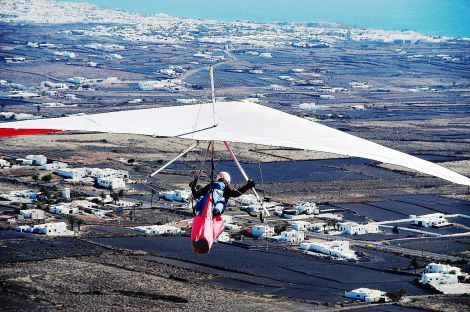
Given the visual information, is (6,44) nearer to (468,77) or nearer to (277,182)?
(468,77)

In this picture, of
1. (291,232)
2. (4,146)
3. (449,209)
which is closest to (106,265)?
(291,232)

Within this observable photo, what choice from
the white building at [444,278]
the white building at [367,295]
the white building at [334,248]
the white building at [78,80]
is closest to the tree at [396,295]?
the white building at [367,295]

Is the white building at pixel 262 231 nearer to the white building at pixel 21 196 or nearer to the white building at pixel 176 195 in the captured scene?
the white building at pixel 176 195

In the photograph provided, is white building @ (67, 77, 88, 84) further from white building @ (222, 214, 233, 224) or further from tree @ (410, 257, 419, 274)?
tree @ (410, 257, 419, 274)

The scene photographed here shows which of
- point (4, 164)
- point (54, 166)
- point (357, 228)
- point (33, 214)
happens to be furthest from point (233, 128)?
point (4, 164)

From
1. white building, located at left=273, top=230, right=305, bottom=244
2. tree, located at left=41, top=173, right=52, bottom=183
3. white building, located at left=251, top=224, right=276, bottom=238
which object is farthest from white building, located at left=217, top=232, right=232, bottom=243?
tree, located at left=41, top=173, right=52, bottom=183
